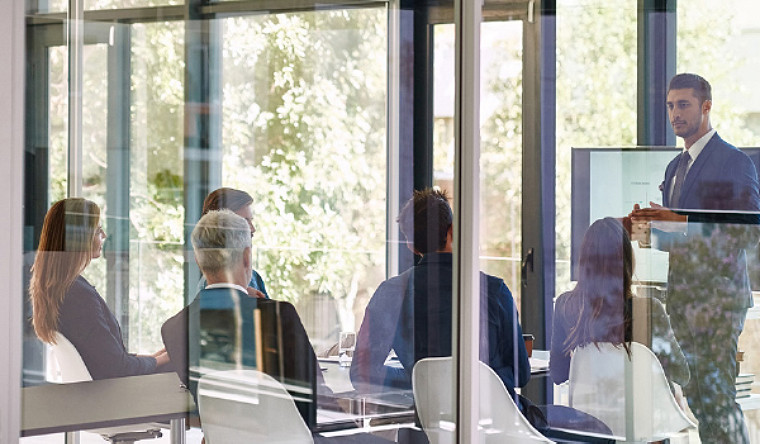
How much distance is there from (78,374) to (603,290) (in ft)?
5.04

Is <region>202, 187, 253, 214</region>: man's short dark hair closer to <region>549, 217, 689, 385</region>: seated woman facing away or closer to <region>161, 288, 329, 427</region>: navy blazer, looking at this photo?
<region>161, 288, 329, 427</region>: navy blazer

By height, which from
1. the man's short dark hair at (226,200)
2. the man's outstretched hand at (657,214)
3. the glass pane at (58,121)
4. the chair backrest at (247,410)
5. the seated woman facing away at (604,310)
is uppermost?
the glass pane at (58,121)

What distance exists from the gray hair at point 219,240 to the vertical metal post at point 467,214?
649 millimetres

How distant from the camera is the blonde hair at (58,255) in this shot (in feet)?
9.23

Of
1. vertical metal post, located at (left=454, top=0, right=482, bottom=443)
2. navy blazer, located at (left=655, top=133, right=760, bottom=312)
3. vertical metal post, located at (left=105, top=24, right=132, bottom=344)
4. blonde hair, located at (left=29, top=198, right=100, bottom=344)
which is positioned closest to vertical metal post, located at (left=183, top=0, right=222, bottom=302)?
vertical metal post, located at (left=105, top=24, right=132, bottom=344)

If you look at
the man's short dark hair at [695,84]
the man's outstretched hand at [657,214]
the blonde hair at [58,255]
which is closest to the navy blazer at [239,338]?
the blonde hair at [58,255]

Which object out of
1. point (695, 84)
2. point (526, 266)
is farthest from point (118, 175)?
point (695, 84)

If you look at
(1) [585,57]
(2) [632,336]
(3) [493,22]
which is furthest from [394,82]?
(2) [632,336]

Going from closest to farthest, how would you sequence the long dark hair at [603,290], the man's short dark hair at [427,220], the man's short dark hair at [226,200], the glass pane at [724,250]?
the glass pane at [724,250]
the long dark hair at [603,290]
the man's short dark hair at [427,220]
the man's short dark hair at [226,200]

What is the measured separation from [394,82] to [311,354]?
2.75ft

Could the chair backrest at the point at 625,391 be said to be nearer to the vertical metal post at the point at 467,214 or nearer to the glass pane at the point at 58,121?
the vertical metal post at the point at 467,214

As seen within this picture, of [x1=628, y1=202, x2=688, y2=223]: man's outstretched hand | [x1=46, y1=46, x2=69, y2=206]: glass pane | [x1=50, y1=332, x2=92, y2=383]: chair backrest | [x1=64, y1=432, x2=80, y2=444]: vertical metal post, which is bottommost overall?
→ [x1=64, y1=432, x2=80, y2=444]: vertical metal post

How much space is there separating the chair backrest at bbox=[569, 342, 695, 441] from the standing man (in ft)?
0.25

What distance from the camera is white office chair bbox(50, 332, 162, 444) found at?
287 centimetres
